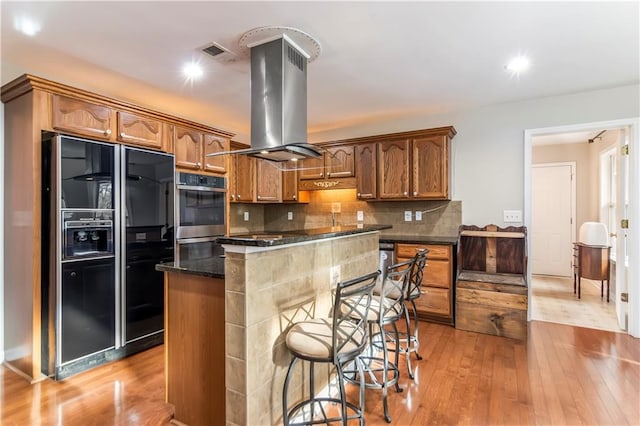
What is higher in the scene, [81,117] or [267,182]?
[81,117]

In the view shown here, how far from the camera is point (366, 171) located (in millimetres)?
4293

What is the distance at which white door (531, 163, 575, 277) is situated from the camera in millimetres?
5805

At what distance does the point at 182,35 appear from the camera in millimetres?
2287

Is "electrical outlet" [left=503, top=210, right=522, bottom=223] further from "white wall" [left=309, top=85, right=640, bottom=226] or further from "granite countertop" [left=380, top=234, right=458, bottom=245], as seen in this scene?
"granite countertop" [left=380, top=234, right=458, bottom=245]

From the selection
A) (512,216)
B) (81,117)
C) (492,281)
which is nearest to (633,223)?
(512,216)

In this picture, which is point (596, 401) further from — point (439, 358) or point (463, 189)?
point (463, 189)

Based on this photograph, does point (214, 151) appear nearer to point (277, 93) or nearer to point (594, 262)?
point (277, 93)

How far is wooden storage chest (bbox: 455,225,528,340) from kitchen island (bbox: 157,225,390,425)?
1.97 m

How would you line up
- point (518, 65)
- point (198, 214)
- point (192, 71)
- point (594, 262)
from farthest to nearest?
point (594, 262), point (198, 214), point (192, 71), point (518, 65)

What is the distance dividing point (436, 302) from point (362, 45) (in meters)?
2.69

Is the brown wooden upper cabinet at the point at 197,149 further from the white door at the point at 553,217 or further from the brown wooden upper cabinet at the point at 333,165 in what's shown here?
the white door at the point at 553,217

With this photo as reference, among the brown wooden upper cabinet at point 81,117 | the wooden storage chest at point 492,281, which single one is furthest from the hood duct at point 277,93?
the wooden storage chest at point 492,281

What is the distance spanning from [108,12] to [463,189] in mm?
3794

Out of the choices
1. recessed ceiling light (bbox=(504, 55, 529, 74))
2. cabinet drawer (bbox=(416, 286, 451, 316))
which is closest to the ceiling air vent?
recessed ceiling light (bbox=(504, 55, 529, 74))
